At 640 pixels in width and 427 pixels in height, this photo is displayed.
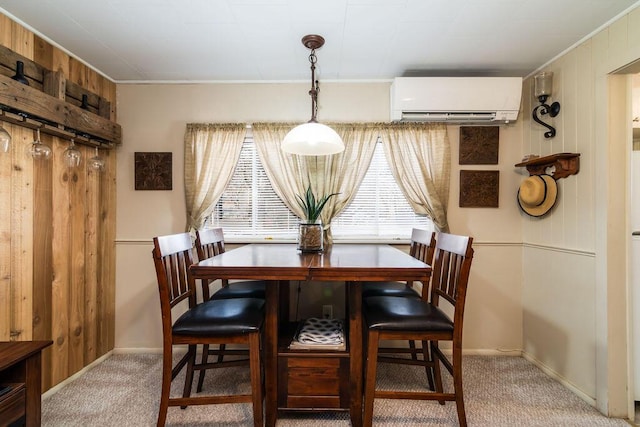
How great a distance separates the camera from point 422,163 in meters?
2.57

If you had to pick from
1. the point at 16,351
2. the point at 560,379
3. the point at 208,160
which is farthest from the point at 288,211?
the point at 560,379

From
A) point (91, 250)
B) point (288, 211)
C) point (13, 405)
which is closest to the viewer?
point (13, 405)

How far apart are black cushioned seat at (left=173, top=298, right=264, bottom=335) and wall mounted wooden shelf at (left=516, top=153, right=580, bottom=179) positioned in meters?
2.12

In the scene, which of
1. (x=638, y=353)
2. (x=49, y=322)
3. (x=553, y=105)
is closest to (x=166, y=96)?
(x=49, y=322)

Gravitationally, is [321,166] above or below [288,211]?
above

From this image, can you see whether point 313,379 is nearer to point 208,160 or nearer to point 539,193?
point 208,160

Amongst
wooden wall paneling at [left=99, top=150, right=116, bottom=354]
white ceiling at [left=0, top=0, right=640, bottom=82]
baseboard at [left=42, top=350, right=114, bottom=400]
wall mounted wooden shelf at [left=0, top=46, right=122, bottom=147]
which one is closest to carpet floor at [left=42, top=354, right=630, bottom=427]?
baseboard at [left=42, top=350, right=114, bottom=400]

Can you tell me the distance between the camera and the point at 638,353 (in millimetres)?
1852

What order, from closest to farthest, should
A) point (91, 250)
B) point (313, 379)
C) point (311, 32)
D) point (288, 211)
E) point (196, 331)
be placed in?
point (196, 331), point (313, 379), point (311, 32), point (91, 250), point (288, 211)

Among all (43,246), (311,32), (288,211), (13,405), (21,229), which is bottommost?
(13,405)

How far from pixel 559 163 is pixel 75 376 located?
363cm

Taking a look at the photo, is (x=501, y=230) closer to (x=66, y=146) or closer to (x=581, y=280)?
(x=581, y=280)

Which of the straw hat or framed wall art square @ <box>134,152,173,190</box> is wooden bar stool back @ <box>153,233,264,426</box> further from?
the straw hat

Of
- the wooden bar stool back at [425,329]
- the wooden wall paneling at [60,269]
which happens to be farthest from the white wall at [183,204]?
the wooden bar stool back at [425,329]
